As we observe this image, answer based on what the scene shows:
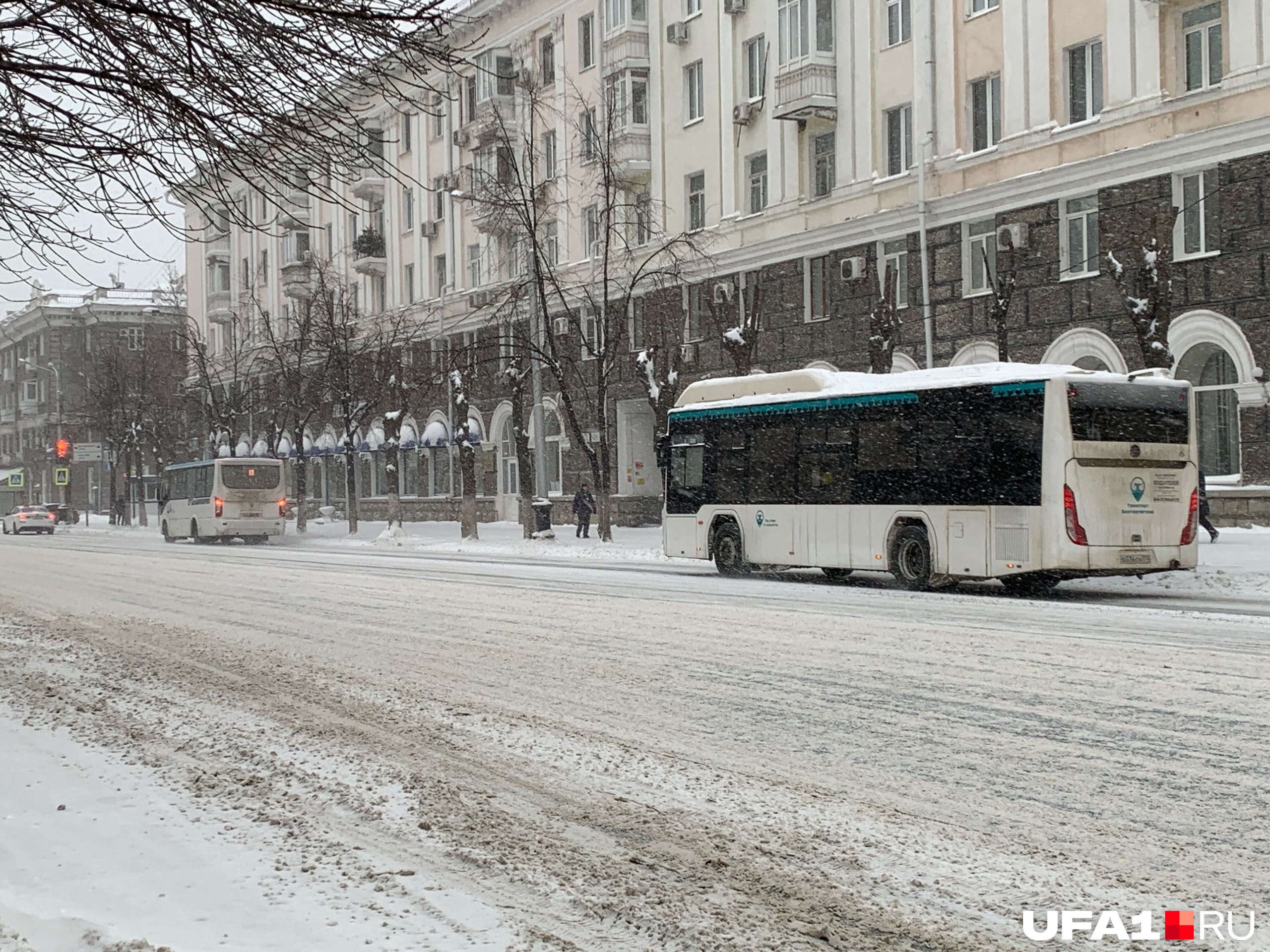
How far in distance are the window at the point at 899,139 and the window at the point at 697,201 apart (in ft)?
24.8

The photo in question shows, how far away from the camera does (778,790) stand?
6.42m

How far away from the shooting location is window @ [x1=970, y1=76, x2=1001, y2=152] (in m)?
31.5

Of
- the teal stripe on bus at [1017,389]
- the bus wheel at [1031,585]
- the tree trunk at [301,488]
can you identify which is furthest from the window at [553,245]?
the teal stripe on bus at [1017,389]

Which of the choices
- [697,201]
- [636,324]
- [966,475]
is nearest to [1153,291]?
[966,475]

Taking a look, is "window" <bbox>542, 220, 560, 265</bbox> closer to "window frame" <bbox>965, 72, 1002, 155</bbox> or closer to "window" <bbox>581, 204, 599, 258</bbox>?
"window" <bbox>581, 204, 599, 258</bbox>

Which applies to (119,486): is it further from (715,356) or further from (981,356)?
(981,356)

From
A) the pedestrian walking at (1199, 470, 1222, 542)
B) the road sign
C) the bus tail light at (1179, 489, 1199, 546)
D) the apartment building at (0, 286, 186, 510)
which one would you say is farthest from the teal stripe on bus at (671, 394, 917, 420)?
the apartment building at (0, 286, 186, 510)

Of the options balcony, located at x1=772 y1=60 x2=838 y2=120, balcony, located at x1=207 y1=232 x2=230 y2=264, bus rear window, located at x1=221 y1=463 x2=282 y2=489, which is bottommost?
bus rear window, located at x1=221 y1=463 x2=282 y2=489

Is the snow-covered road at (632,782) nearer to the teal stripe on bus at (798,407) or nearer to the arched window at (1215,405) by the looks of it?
the teal stripe on bus at (798,407)

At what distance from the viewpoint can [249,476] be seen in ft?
145

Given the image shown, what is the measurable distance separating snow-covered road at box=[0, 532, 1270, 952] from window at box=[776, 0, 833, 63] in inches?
981

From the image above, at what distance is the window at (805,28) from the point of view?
116 feet

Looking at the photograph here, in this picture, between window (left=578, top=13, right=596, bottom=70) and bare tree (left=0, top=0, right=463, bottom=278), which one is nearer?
bare tree (left=0, top=0, right=463, bottom=278)

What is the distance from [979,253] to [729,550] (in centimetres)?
1245
